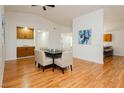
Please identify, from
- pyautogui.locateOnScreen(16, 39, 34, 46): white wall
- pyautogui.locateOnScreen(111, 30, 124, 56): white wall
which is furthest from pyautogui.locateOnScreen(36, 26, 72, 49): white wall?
pyautogui.locateOnScreen(111, 30, 124, 56): white wall

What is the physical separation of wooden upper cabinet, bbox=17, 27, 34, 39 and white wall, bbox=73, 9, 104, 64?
3052mm

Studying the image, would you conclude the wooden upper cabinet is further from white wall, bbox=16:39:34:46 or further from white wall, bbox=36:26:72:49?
white wall, bbox=36:26:72:49

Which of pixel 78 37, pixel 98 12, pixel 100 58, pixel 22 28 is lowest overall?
pixel 100 58

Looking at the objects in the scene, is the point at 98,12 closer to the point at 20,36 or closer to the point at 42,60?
the point at 42,60

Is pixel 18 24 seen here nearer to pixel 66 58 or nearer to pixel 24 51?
pixel 24 51

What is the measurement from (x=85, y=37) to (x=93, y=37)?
0.55 meters

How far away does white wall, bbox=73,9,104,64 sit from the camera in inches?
211

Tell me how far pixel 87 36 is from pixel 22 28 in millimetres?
4091

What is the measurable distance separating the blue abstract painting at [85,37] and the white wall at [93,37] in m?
0.20

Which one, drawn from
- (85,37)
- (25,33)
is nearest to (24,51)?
(25,33)

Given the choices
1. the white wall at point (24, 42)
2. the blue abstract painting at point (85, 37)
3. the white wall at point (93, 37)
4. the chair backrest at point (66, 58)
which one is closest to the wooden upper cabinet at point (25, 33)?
the white wall at point (24, 42)

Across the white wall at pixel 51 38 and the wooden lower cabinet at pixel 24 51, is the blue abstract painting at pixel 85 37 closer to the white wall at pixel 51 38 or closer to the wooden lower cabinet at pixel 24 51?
the white wall at pixel 51 38

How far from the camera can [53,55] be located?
4.19 meters
